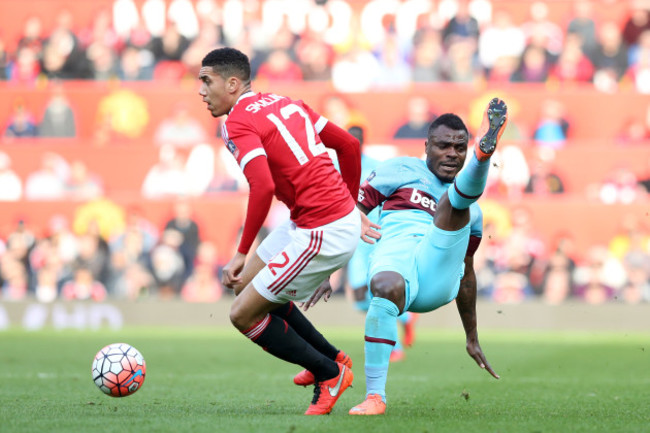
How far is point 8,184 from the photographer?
18.2 meters

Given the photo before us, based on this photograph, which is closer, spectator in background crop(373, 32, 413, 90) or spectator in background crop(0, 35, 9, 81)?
spectator in background crop(373, 32, 413, 90)

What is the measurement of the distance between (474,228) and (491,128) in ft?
4.26

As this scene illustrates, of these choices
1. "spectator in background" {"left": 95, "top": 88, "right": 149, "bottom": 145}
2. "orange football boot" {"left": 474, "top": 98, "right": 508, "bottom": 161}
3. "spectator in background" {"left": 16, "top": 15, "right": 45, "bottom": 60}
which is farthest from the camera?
"spectator in background" {"left": 16, "top": 15, "right": 45, "bottom": 60}

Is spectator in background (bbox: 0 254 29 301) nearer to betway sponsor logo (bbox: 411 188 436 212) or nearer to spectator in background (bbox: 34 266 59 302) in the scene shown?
spectator in background (bbox: 34 266 59 302)

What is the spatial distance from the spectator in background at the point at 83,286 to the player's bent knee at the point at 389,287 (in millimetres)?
10594

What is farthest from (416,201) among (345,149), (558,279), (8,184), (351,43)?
(351,43)

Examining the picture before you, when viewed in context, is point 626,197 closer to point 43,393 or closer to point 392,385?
point 392,385

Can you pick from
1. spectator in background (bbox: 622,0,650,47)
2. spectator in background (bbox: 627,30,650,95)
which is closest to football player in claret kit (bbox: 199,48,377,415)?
spectator in background (bbox: 627,30,650,95)

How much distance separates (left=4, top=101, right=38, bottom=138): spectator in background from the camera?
19.3m

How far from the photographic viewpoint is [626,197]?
17734mm

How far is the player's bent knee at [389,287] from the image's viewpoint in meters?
6.45

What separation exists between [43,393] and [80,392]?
0.29 meters

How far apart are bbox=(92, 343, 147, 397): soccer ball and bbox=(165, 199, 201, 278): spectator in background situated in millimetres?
9773

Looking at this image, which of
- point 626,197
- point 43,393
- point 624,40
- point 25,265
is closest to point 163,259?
point 25,265
